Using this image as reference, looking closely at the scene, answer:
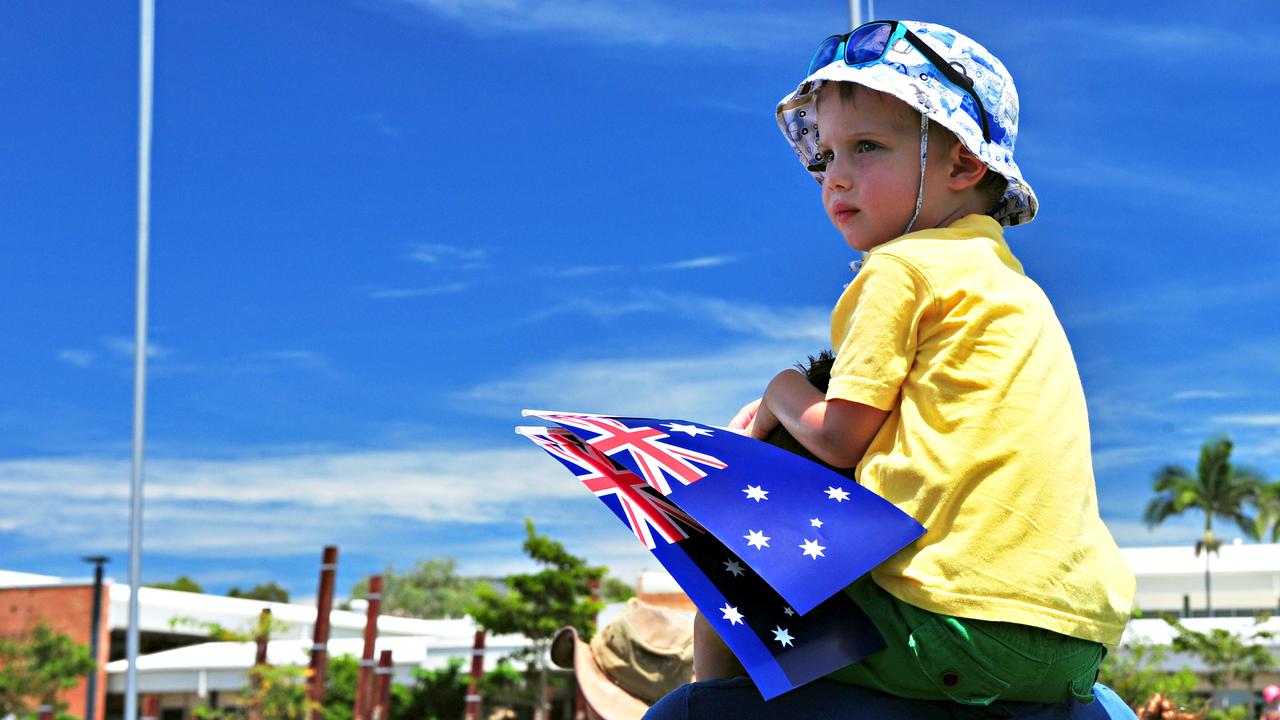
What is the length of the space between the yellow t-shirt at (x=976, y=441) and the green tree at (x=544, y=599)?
2307 centimetres

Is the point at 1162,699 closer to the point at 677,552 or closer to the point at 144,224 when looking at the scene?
the point at 677,552

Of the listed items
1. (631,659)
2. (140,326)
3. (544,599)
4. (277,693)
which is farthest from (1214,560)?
(631,659)

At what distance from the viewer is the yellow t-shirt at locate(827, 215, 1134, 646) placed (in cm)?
126

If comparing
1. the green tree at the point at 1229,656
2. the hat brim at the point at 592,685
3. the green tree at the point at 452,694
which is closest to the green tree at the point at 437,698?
the green tree at the point at 452,694

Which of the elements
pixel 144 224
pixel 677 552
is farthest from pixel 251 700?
pixel 677 552

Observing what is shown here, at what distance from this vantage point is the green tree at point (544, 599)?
958 inches

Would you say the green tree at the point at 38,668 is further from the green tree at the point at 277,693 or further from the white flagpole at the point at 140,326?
the white flagpole at the point at 140,326

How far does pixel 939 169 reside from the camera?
1469mm

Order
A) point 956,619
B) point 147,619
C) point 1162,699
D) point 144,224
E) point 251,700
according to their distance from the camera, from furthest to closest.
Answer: point 147,619
point 251,700
point 144,224
point 1162,699
point 956,619

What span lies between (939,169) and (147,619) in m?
32.3

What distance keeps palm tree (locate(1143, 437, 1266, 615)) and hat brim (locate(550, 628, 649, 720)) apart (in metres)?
44.7

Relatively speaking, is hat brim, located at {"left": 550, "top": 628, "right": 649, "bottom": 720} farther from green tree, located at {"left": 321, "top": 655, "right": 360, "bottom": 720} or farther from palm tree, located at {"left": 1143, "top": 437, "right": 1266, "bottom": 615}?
palm tree, located at {"left": 1143, "top": 437, "right": 1266, "bottom": 615}

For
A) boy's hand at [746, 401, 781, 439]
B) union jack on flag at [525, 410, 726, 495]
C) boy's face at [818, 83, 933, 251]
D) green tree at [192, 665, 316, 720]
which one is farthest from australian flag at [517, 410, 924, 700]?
green tree at [192, 665, 316, 720]

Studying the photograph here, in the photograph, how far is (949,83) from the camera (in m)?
1.45
